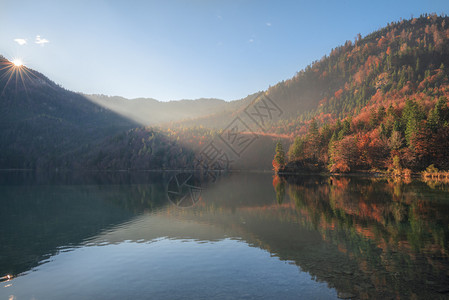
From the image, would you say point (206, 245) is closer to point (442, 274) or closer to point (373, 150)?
point (442, 274)

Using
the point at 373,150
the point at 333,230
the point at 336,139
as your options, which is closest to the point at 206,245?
the point at 333,230

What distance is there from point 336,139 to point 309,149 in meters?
14.5

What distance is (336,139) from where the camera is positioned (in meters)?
123

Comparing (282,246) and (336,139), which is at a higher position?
(336,139)

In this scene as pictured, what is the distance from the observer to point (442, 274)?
16.1 metres

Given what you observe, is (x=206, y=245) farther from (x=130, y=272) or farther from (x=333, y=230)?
(x=333, y=230)

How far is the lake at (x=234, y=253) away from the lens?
15383 millimetres

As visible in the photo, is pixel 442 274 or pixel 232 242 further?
pixel 232 242

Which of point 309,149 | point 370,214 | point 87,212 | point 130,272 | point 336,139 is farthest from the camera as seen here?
point 309,149

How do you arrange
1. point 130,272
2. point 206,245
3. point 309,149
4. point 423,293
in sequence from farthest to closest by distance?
point 309,149, point 206,245, point 130,272, point 423,293

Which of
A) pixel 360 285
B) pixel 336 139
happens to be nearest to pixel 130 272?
pixel 360 285

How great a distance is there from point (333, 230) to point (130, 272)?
20.0 metres

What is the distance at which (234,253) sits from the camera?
73.4ft

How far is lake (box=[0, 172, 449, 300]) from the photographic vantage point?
15383mm
